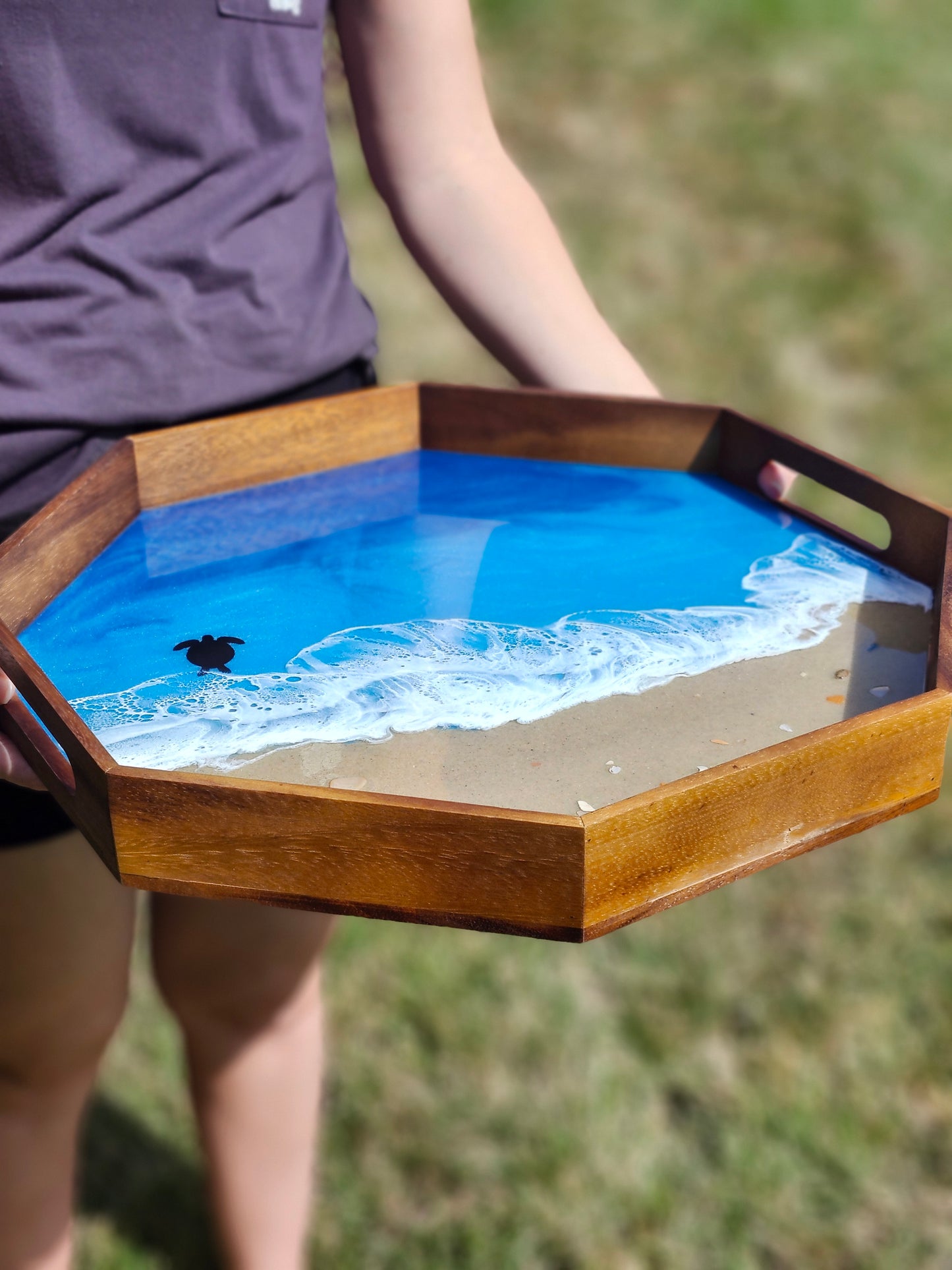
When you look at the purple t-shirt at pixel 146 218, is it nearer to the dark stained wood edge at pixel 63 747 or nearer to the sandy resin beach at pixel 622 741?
the dark stained wood edge at pixel 63 747

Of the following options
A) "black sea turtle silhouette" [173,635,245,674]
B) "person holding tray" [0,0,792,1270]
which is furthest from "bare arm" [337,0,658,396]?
"black sea turtle silhouette" [173,635,245,674]

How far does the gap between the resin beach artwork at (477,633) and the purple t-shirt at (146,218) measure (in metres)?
0.08

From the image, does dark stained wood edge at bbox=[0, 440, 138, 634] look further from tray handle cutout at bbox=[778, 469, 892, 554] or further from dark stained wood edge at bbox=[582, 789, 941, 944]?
tray handle cutout at bbox=[778, 469, 892, 554]

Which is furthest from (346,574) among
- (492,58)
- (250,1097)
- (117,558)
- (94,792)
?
(492,58)

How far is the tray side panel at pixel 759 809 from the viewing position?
0.53 meters

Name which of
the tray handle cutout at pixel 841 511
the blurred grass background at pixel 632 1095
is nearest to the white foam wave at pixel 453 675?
the blurred grass background at pixel 632 1095

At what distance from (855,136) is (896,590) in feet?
10.4

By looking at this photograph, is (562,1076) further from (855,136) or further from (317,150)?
(855,136)

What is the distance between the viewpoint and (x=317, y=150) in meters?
0.91

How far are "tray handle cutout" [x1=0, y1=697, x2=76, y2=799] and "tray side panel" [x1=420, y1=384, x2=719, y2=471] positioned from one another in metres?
0.41

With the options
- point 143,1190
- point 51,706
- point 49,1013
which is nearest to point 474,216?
point 51,706

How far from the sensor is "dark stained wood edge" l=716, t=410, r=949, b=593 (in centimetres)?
75

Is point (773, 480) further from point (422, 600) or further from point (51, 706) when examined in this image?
point (51, 706)

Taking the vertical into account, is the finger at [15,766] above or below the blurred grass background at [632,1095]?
above
